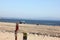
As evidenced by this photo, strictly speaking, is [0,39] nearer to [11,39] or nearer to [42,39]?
[11,39]

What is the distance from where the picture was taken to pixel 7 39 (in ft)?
58.9

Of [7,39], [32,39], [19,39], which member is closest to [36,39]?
[32,39]

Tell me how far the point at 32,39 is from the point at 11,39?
80.5 inches

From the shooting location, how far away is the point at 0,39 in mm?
17828

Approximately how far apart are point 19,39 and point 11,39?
0.80 meters

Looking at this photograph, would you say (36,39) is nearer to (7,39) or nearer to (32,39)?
(32,39)

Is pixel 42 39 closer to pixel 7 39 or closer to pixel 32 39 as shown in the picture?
pixel 32 39

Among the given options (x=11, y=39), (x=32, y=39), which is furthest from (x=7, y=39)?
(x=32, y=39)

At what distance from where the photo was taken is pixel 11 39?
707 inches

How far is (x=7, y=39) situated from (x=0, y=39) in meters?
0.66

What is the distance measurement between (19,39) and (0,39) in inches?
71.7

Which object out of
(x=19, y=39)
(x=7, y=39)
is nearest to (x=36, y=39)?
(x=19, y=39)

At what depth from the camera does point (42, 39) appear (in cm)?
1886

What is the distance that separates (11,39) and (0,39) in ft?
3.39
